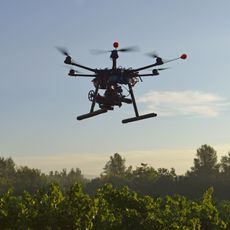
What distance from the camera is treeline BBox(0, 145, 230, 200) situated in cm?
10481

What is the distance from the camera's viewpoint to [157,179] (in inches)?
4646

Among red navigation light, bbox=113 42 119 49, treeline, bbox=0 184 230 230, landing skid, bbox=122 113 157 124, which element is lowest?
treeline, bbox=0 184 230 230

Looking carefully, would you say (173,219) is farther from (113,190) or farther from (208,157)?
(208,157)

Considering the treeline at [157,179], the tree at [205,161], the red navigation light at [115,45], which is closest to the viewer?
the red navigation light at [115,45]

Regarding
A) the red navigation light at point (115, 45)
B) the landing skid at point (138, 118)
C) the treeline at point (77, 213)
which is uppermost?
the red navigation light at point (115, 45)

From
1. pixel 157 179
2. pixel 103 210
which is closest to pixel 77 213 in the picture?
pixel 103 210

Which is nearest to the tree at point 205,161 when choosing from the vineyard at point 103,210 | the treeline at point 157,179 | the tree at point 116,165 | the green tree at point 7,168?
the treeline at point 157,179

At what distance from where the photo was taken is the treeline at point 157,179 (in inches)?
4126

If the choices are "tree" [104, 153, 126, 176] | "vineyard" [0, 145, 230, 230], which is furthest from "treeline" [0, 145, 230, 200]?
"vineyard" [0, 145, 230, 230]

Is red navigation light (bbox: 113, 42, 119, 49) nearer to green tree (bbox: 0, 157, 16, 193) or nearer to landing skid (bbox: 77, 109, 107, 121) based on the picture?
landing skid (bbox: 77, 109, 107, 121)

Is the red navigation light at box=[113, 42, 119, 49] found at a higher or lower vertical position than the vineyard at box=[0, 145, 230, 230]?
higher

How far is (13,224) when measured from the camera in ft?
57.3

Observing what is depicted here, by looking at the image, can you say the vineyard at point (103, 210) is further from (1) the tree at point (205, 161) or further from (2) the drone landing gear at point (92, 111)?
(1) the tree at point (205, 161)

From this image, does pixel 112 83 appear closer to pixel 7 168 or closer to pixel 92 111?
pixel 92 111
